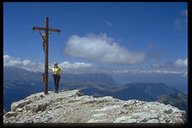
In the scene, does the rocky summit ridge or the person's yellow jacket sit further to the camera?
the person's yellow jacket

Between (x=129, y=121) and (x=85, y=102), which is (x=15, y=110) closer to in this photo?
(x=85, y=102)

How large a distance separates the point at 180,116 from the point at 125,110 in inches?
104

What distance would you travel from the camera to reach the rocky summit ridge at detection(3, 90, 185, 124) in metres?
16.8

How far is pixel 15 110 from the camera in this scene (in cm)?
2573

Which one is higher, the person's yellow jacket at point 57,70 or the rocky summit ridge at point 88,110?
the person's yellow jacket at point 57,70

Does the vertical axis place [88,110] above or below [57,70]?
below

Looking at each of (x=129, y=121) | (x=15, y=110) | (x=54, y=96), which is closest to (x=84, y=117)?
(x=129, y=121)

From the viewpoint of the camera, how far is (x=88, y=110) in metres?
19.9

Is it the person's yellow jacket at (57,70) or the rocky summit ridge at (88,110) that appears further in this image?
the person's yellow jacket at (57,70)

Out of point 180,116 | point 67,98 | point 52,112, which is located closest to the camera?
point 180,116

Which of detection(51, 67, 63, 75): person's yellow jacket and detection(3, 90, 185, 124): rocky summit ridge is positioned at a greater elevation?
detection(51, 67, 63, 75): person's yellow jacket

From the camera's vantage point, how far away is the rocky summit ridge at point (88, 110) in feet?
55.2
